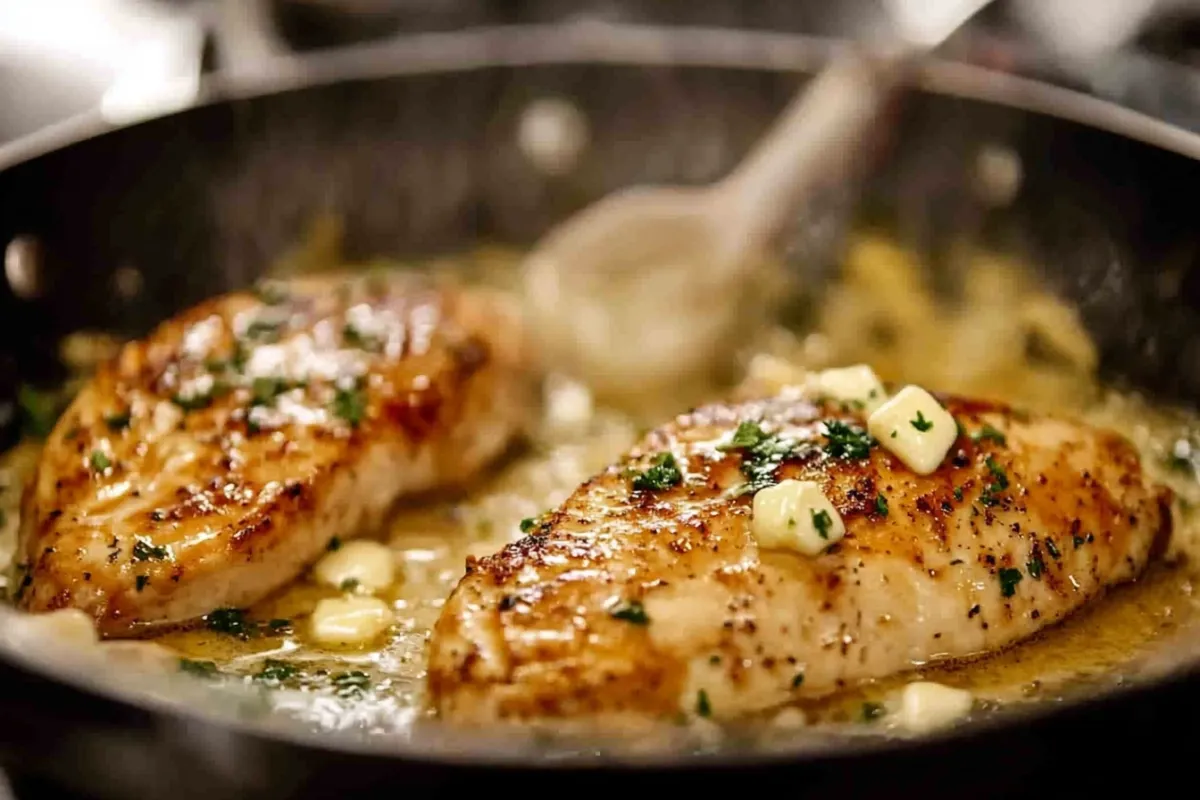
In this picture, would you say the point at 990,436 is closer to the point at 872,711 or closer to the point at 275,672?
the point at 872,711

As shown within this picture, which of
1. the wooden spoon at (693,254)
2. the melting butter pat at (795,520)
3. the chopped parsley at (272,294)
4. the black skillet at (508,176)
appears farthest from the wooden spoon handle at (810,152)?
the melting butter pat at (795,520)

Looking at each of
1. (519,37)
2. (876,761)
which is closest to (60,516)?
(876,761)

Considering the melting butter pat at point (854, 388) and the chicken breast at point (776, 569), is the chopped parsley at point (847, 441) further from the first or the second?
the melting butter pat at point (854, 388)

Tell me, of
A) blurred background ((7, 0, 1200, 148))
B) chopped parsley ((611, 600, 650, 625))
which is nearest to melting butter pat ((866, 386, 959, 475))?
chopped parsley ((611, 600, 650, 625))

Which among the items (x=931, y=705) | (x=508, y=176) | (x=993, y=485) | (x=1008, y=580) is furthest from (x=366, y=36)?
(x=931, y=705)

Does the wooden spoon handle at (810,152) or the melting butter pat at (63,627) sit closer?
the melting butter pat at (63,627)
